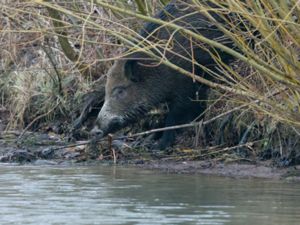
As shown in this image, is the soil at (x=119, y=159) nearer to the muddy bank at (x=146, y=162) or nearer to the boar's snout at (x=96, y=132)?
the muddy bank at (x=146, y=162)

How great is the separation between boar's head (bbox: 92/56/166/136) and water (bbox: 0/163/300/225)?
1.51 meters

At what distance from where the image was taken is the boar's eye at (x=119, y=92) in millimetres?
11390

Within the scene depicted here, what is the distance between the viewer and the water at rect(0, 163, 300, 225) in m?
6.80

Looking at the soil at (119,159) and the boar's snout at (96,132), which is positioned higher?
the boar's snout at (96,132)

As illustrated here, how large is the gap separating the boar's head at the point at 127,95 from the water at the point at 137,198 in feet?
4.94

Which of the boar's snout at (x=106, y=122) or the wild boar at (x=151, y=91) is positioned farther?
the boar's snout at (x=106, y=122)

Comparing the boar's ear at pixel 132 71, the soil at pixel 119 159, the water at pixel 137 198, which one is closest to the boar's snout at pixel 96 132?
the soil at pixel 119 159

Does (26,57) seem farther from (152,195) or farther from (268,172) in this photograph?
(152,195)

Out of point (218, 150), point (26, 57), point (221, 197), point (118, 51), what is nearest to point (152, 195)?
point (221, 197)

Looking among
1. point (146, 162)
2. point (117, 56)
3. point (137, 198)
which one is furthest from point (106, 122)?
point (137, 198)

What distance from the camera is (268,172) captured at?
31.0ft

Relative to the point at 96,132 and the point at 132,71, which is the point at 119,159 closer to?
the point at 96,132

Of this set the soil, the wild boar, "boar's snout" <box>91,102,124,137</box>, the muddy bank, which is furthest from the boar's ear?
the muddy bank

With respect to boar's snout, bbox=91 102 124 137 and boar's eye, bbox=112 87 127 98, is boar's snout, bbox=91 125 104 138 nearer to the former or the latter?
boar's snout, bbox=91 102 124 137
